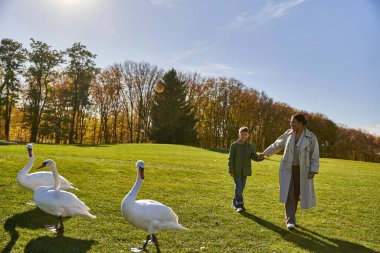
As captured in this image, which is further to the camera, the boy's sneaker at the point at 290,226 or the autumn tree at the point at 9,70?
the autumn tree at the point at 9,70

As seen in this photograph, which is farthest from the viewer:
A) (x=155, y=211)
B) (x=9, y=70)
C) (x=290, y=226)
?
(x=9, y=70)

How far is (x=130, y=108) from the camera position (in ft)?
221

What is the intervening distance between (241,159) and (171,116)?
47.0 m

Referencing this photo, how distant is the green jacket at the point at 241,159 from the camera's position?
33.1 feet

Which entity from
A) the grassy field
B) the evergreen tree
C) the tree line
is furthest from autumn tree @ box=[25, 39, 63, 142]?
the grassy field

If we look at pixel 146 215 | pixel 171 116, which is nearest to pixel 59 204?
pixel 146 215

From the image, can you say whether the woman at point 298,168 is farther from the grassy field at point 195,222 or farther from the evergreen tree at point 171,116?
the evergreen tree at point 171,116

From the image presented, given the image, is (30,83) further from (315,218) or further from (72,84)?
(315,218)

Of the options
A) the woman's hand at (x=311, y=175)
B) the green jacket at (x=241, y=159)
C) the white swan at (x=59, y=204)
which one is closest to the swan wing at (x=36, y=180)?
the white swan at (x=59, y=204)

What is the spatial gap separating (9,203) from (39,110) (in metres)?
51.6

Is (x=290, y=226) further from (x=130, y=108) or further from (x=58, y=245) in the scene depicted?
(x=130, y=108)

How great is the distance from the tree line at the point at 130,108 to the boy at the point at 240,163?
153ft

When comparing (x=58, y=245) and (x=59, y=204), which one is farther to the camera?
(x=59, y=204)

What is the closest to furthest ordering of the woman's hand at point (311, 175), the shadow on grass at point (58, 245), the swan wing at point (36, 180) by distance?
the shadow on grass at point (58, 245) < the woman's hand at point (311, 175) < the swan wing at point (36, 180)
